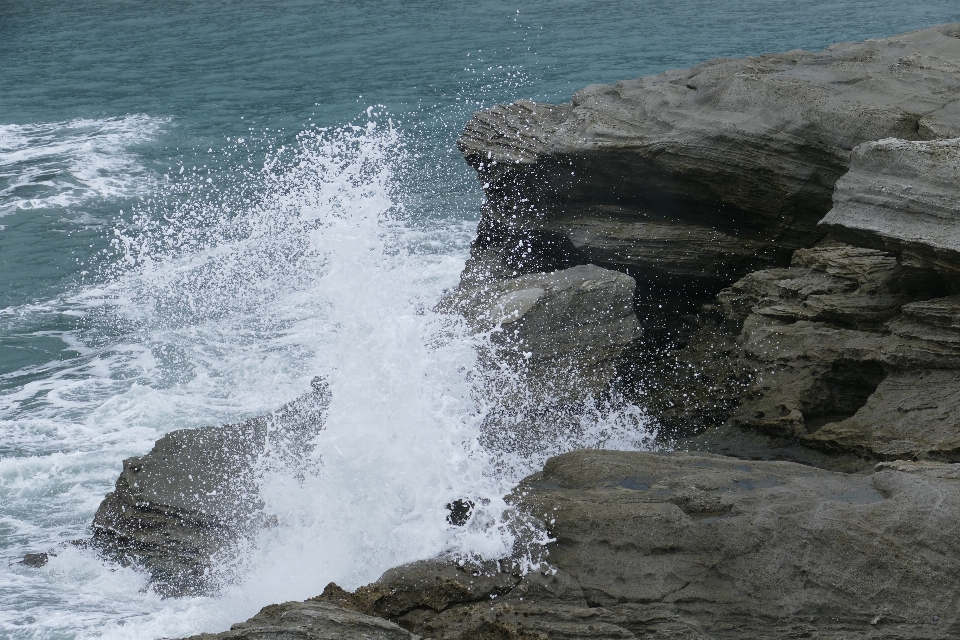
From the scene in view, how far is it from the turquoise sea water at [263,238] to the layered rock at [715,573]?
1.45 ft

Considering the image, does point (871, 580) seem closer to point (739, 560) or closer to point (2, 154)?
point (739, 560)

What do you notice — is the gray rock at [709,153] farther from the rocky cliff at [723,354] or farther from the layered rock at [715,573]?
the layered rock at [715,573]

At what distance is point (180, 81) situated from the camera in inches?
896

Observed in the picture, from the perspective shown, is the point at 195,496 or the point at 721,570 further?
the point at 195,496

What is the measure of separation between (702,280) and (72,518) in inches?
246

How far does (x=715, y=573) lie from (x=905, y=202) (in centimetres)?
321

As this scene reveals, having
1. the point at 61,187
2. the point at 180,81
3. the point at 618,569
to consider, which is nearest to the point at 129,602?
the point at 618,569

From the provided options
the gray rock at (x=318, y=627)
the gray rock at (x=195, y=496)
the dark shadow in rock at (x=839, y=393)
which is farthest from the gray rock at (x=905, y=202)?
the gray rock at (x=195, y=496)

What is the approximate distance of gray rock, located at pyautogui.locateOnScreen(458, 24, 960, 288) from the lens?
8984 millimetres

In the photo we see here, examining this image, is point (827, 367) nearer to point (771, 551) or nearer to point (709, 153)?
point (709, 153)

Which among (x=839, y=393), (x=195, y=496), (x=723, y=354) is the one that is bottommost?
(x=195, y=496)

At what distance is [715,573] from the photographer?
5227 millimetres

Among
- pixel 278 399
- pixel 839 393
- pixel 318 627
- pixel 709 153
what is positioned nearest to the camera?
pixel 318 627

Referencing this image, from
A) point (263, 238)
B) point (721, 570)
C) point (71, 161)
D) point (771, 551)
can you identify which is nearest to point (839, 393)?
point (771, 551)
